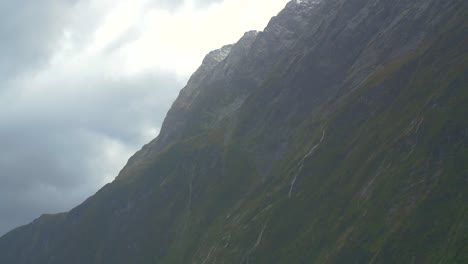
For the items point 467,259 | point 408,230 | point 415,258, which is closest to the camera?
point 467,259

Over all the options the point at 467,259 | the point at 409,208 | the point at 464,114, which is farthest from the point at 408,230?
the point at 464,114

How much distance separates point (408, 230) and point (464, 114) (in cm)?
4795

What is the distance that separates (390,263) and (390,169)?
152 ft

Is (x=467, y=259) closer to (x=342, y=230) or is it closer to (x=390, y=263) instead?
(x=390, y=263)

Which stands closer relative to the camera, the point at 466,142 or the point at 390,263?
the point at 390,263

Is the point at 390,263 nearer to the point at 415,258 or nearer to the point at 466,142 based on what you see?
the point at 415,258

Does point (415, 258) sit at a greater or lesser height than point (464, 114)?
lesser

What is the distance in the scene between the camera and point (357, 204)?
19925 centimetres

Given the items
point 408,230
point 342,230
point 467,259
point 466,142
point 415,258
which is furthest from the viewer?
point 342,230

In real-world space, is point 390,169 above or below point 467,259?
above

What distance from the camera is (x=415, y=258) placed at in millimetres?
153000

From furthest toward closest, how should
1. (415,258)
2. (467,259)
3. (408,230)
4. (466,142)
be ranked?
(466,142) → (408,230) → (415,258) → (467,259)

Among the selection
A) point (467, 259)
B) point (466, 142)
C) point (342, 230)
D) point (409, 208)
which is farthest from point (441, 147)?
point (467, 259)

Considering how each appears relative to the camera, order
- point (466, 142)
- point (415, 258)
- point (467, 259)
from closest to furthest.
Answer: point (467, 259) → point (415, 258) → point (466, 142)
